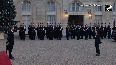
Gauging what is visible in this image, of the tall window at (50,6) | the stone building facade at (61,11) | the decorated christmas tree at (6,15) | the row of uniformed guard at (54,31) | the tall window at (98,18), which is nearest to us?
the decorated christmas tree at (6,15)

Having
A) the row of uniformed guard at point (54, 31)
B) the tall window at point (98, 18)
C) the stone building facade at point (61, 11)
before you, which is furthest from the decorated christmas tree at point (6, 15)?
the tall window at point (98, 18)

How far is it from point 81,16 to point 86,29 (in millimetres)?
10846

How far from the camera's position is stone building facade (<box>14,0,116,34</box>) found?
3500 cm

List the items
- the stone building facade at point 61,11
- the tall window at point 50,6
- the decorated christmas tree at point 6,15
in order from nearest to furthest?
the decorated christmas tree at point 6,15, the stone building facade at point 61,11, the tall window at point 50,6

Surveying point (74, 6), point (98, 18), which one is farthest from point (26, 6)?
point (98, 18)

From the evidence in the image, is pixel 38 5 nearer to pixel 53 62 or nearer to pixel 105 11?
pixel 105 11

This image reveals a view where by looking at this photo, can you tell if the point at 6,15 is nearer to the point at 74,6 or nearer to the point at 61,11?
the point at 61,11

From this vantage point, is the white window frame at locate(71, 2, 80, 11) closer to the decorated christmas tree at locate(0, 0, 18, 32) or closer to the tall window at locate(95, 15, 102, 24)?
the tall window at locate(95, 15, 102, 24)

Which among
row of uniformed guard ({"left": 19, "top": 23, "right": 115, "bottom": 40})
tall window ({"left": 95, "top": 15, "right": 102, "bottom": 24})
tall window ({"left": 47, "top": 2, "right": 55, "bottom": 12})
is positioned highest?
tall window ({"left": 47, "top": 2, "right": 55, "bottom": 12})

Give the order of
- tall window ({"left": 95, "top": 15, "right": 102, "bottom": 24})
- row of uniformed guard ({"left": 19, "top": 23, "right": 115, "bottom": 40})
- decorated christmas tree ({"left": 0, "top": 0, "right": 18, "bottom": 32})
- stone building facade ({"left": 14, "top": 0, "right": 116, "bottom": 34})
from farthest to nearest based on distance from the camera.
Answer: tall window ({"left": 95, "top": 15, "right": 102, "bottom": 24}) < stone building facade ({"left": 14, "top": 0, "right": 116, "bottom": 34}) < row of uniformed guard ({"left": 19, "top": 23, "right": 115, "bottom": 40}) < decorated christmas tree ({"left": 0, "top": 0, "right": 18, "bottom": 32})

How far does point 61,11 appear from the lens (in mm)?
35656

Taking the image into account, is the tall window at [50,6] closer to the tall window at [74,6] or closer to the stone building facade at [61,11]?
the stone building facade at [61,11]

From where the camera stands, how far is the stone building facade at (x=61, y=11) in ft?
115

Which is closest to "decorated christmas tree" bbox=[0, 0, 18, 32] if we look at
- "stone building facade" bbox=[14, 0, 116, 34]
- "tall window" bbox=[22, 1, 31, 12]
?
"stone building facade" bbox=[14, 0, 116, 34]
